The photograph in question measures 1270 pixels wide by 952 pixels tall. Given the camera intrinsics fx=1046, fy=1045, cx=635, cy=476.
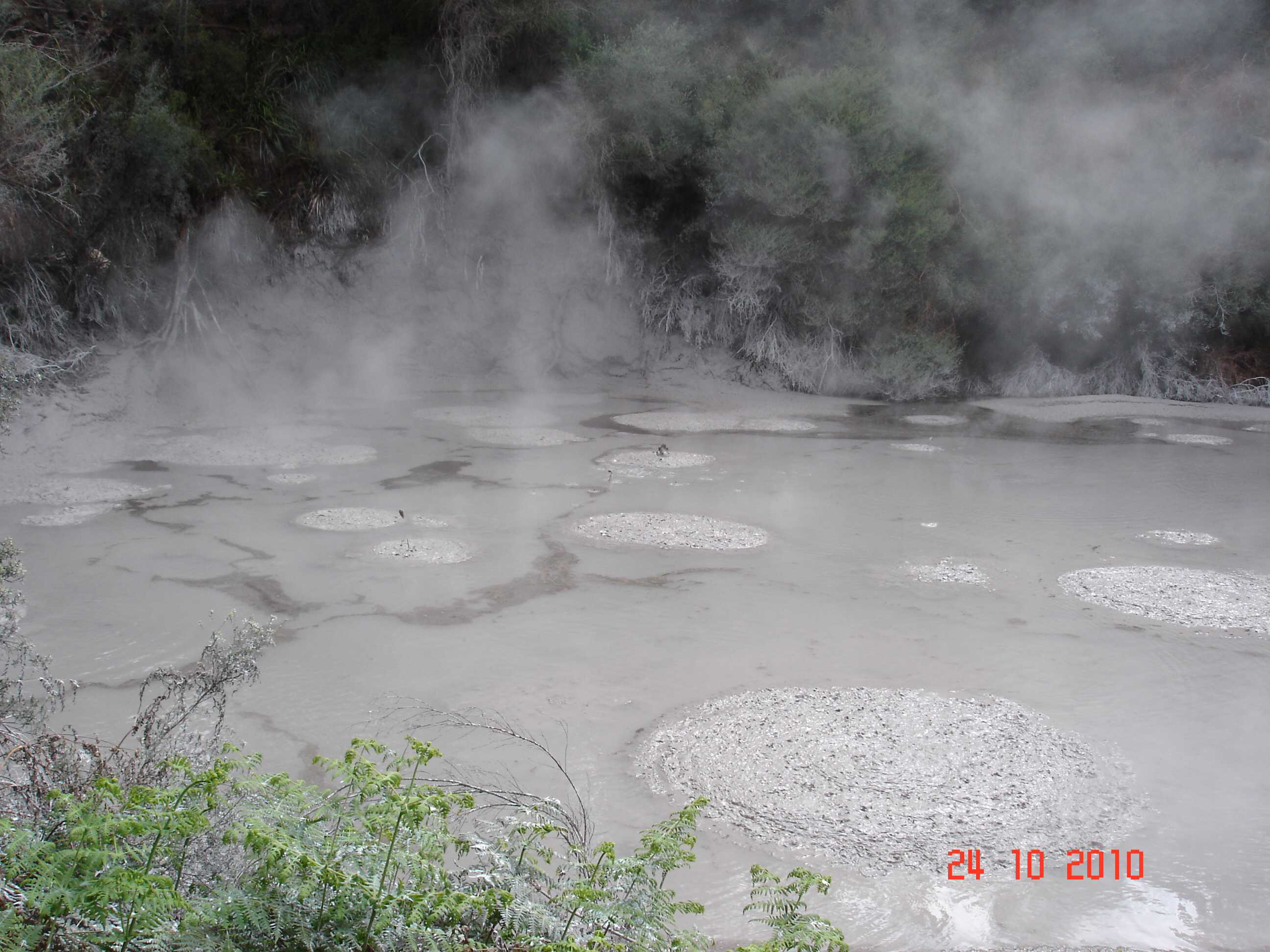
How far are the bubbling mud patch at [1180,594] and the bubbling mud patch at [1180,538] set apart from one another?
652 millimetres

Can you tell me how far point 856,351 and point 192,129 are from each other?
8252 millimetres

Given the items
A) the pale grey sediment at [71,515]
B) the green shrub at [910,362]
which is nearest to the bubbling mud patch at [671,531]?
the pale grey sediment at [71,515]

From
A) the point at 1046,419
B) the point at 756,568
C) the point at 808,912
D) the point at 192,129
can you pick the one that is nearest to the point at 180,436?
the point at 192,129

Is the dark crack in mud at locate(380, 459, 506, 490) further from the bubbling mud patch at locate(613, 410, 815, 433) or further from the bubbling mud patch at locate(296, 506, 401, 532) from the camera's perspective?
the bubbling mud patch at locate(613, 410, 815, 433)

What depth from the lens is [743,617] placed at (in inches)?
217

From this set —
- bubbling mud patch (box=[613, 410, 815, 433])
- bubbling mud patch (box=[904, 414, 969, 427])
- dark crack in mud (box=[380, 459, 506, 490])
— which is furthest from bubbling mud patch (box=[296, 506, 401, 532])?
bubbling mud patch (box=[904, 414, 969, 427])

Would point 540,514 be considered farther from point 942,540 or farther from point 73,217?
Result: point 73,217

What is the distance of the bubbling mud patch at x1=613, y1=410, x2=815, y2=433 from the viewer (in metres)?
10.8

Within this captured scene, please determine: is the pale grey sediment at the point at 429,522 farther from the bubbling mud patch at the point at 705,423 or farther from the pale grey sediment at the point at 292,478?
the bubbling mud patch at the point at 705,423

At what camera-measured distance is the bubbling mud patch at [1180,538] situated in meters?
6.98

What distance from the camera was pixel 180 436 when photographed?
9.48m

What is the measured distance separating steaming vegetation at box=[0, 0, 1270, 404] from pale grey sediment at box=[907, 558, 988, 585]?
23.9 ft
